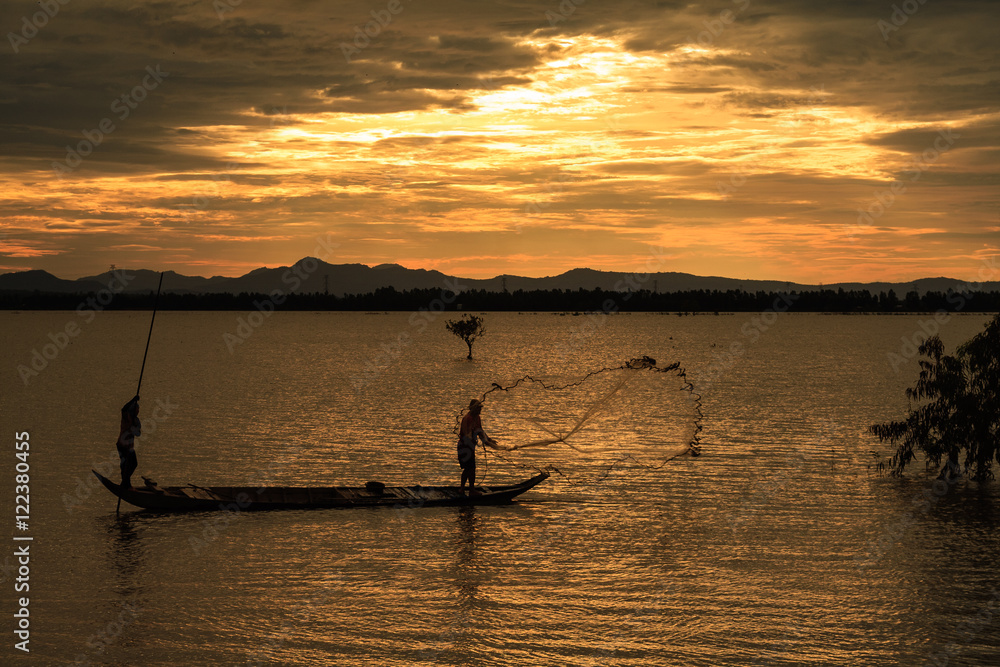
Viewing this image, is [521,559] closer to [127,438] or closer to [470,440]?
[470,440]

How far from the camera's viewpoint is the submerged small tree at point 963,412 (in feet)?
94.6

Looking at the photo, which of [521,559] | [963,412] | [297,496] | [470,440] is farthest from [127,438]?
[963,412]

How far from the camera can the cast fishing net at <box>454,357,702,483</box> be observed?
2989cm

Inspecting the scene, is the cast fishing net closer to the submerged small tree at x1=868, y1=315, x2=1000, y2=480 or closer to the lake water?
the lake water

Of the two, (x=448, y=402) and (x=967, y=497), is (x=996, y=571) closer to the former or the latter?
(x=967, y=497)

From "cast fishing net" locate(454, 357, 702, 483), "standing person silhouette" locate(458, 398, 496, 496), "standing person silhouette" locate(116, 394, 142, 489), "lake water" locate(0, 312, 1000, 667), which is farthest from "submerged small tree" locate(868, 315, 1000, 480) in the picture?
"standing person silhouette" locate(116, 394, 142, 489)

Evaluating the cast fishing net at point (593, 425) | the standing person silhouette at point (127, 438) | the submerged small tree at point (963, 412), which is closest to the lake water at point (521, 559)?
the cast fishing net at point (593, 425)

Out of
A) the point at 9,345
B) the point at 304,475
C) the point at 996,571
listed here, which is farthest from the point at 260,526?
the point at 9,345

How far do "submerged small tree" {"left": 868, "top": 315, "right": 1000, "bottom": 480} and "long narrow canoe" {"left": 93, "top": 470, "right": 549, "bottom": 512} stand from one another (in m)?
13.9

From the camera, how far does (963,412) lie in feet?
96.3

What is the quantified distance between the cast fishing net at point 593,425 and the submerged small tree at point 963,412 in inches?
293

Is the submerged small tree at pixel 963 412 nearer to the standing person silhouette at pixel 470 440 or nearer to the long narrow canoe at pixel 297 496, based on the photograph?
the long narrow canoe at pixel 297 496

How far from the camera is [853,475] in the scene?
29938mm

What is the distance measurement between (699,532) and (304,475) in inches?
532
